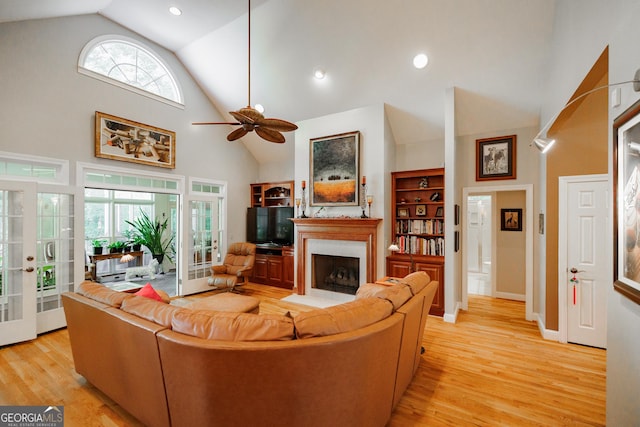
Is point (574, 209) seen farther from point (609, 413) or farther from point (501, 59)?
point (609, 413)

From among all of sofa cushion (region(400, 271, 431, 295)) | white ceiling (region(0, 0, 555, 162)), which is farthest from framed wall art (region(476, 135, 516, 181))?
sofa cushion (region(400, 271, 431, 295))

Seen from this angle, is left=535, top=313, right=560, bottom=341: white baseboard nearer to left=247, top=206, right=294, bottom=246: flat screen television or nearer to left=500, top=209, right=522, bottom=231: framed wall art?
left=500, top=209, right=522, bottom=231: framed wall art

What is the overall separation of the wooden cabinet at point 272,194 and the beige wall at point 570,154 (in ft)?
14.9

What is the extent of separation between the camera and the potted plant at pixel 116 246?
6699mm

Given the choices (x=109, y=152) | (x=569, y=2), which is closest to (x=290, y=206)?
(x=109, y=152)

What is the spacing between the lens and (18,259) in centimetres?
335

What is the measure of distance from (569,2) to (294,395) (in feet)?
13.4

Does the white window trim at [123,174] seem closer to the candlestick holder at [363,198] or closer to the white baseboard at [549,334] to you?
the candlestick holder at [363,198]

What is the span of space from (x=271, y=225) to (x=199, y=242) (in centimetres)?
157

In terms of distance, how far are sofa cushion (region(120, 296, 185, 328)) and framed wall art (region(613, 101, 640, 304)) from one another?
2619mm

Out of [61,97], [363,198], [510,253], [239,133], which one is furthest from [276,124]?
[510,253]

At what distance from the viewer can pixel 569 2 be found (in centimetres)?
256

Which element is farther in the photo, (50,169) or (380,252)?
(380,252)

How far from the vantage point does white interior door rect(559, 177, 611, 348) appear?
10.3 ft
